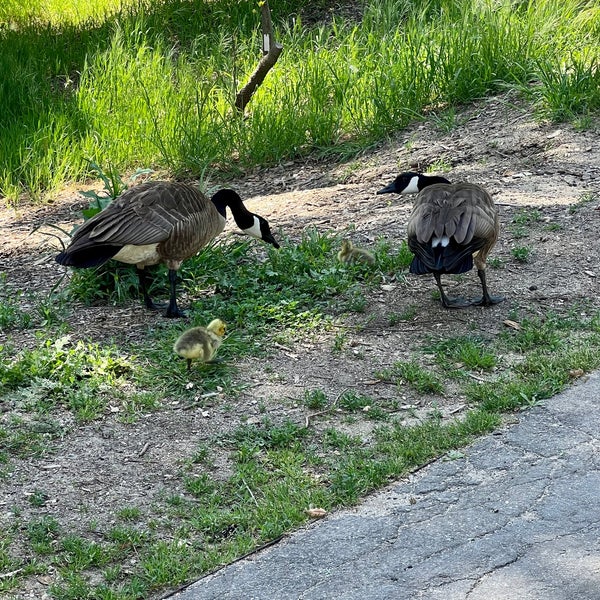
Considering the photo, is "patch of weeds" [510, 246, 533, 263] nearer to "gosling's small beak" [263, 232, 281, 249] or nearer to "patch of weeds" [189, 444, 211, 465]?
"gosling's small beak" [263, 232, 281, 249]

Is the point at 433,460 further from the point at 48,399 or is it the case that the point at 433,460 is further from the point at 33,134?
the point at 33,134

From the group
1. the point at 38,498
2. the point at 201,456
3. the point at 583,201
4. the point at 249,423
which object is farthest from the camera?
the point at 583,201

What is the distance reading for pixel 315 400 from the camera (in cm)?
536

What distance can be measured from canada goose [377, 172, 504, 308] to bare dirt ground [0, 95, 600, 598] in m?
0.39

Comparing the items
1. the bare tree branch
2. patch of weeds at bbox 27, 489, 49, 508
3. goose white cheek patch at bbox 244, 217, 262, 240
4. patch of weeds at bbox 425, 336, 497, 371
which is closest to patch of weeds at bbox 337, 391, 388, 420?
patch of weeds at bbox 425, 336, 497, 371

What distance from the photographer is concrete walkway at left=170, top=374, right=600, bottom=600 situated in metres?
3.82

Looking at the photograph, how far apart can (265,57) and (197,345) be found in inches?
210

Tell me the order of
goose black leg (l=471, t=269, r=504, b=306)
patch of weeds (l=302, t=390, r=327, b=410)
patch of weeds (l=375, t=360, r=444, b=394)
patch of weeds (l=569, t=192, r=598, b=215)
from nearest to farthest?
patch of weeds (l=302, t=390, r=327, b=410), patch of weeds (l=375, t=360, r=444, b=394), goose black leg (l=471, t=269, r=504, b=306), patch of weeds (l=569, t=192, r=598, b=215)

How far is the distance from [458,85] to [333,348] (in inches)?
208

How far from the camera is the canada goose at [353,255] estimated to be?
7102mm

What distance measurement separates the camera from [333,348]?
606cm

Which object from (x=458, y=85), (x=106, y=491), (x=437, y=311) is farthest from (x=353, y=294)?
(x=458, y=85)

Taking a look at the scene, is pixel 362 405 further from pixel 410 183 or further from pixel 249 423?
pixel 410 183

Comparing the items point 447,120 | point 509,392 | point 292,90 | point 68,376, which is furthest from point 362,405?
point 292,90
